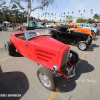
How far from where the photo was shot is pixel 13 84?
3.75m

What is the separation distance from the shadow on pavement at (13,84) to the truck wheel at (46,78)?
0.56 meters

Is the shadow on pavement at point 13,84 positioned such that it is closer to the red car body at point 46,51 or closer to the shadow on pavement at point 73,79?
the red car body at point 46,51

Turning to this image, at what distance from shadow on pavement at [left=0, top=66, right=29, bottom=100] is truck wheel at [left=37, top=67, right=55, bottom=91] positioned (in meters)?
0.56

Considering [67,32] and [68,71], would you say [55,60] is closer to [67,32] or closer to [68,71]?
[68,71]

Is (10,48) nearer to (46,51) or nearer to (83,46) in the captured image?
(46,51)

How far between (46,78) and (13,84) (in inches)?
46.0

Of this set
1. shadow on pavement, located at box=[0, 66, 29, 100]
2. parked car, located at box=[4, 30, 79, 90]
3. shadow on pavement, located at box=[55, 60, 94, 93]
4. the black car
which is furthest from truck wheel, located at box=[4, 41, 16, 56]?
the black car

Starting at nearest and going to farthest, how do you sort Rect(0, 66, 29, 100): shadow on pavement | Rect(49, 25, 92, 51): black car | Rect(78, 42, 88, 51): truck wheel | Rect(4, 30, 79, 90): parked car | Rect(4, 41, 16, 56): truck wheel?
Rect(0, 66, 29, 100): shadow on pavement → Rect(4, 30, 79, 90): parked car → Rect(4, 41, 16, 56): truck wheel → Rect(78, 42, 88, 51): truck wheel → Rect(49, 25, 92, 51): black car

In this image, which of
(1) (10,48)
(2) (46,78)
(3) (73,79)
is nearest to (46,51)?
(2) (46,78)

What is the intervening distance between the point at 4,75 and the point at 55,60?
2.14 m

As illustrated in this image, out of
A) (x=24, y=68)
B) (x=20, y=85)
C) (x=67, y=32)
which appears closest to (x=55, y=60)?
(x=20, y=85)

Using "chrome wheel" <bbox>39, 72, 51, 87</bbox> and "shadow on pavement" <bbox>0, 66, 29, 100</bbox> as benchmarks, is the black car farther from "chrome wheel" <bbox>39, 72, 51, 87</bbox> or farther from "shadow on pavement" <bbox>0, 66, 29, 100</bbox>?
"shadow on pavement" <bbox>0, 66, 29, 100</bbox>

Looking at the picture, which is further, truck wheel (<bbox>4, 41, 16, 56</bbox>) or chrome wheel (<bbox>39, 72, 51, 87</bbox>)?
truck wheel (<bbox>4, 41, 16, 56</bbox>)

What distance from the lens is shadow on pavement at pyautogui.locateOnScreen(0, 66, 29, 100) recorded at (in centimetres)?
329
